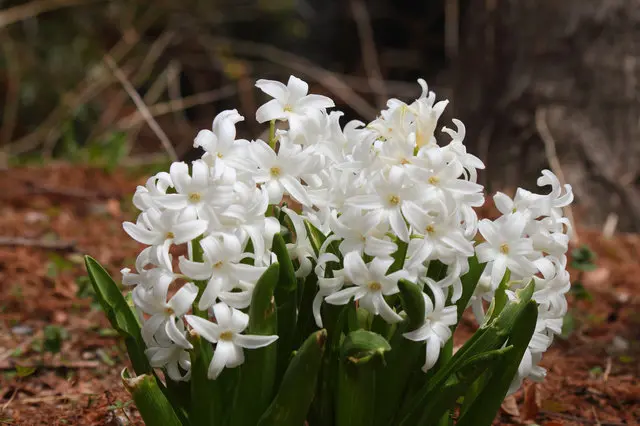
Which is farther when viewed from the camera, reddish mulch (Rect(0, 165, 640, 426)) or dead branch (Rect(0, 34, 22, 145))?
dead branch (Rect(0, 34, 22, 145))

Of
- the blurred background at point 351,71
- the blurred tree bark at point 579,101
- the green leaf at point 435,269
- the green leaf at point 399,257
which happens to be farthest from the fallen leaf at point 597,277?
the green leaf at point 399,257

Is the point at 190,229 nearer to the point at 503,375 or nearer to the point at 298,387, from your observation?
the point at 298,387

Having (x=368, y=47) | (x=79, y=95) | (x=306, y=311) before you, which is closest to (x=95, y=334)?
(x=306, y=311)

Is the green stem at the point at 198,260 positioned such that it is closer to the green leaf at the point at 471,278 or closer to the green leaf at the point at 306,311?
the green leaf at the point at 306,311

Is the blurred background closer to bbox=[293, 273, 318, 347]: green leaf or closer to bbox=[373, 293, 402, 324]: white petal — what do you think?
bbox=[293, 273, 318, 347]: green leaf

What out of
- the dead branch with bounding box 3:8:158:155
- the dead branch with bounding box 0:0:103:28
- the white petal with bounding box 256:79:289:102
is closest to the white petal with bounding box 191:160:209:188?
the white petal with bounding box 256:79:289:102
